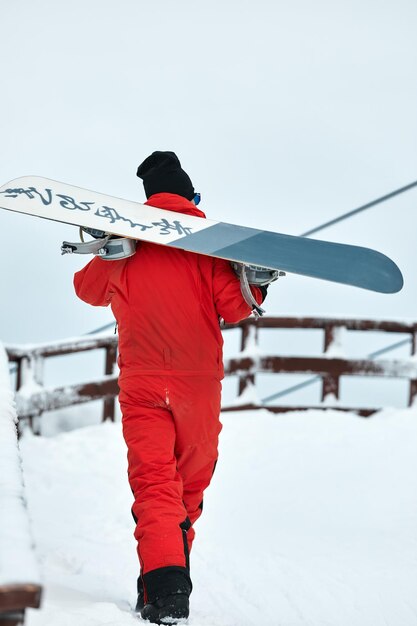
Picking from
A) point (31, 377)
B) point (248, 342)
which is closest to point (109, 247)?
point (31, 377)

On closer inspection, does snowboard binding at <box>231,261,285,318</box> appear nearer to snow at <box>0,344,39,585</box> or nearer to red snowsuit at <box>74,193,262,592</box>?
red snowsuit at <box>74,193,262,592</box>

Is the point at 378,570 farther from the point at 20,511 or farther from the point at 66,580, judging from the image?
the point at 20,511

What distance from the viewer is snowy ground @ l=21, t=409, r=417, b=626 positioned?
2.89 m

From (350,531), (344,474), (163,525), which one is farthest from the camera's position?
(344,474)

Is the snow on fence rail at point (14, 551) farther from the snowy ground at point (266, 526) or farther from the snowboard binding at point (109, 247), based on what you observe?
the snowboard binding at point (109, 247)

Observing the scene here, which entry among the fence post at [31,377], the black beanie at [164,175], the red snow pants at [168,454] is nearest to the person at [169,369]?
the red snow pants at [168,454]

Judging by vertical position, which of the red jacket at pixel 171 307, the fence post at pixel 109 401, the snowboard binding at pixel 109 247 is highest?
the snowboard binding at pixel 109 247

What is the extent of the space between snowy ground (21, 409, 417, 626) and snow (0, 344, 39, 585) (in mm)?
624

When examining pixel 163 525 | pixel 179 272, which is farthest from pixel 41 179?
pixel 163 525

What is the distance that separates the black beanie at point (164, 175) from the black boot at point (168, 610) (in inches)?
53.1

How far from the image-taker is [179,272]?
279 centimetres

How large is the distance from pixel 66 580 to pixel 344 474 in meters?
2.16

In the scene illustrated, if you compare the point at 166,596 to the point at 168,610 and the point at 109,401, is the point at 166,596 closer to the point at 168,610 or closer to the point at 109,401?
the point at 168,610

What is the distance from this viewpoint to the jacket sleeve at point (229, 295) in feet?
9.14
